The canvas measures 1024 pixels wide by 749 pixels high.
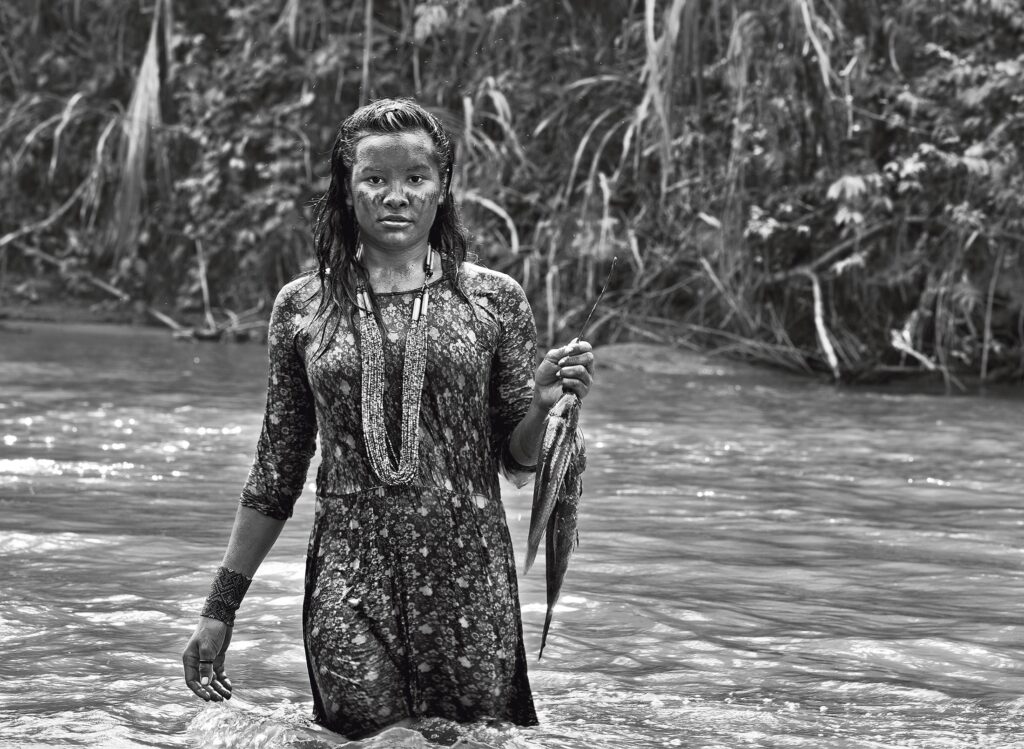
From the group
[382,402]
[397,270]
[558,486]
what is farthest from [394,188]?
[558,486]

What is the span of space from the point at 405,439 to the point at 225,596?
490mm

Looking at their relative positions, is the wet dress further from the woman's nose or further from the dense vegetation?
the dense vegetation

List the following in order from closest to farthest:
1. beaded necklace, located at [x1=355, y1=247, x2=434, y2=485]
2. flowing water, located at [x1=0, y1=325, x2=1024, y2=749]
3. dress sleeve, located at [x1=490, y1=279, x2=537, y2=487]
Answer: beaded necklace, located at [x1=355, y1=247, x2=434, y2=485] → dress sleeve, located at [x1=490, y1=279, x2=537, y2=487] → flowing water, located at [x1=0, y1=325, x2=1024, y2=749]

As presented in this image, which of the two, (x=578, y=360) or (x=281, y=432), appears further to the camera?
(x=281, y=432)

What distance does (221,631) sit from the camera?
299cm

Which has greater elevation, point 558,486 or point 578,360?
point 578,360

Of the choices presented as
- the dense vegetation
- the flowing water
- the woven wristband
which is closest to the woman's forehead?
the woven wristband

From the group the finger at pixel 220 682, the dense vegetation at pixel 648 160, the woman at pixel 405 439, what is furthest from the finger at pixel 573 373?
the dense vegetation at pixel 648 160

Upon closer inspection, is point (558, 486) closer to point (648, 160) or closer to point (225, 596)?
point (225, 596)

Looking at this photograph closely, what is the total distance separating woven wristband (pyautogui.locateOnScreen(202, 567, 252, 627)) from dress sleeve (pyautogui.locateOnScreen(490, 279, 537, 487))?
1.80 ft

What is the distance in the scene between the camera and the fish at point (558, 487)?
270 cm

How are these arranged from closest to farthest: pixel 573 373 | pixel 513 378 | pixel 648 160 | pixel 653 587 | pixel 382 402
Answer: pixel 573 373
pixel 382 402
pixel 513 378
pixel 653 587
pixel 648 160

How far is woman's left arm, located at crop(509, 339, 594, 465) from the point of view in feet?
8.75

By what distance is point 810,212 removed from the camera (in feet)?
40.1
